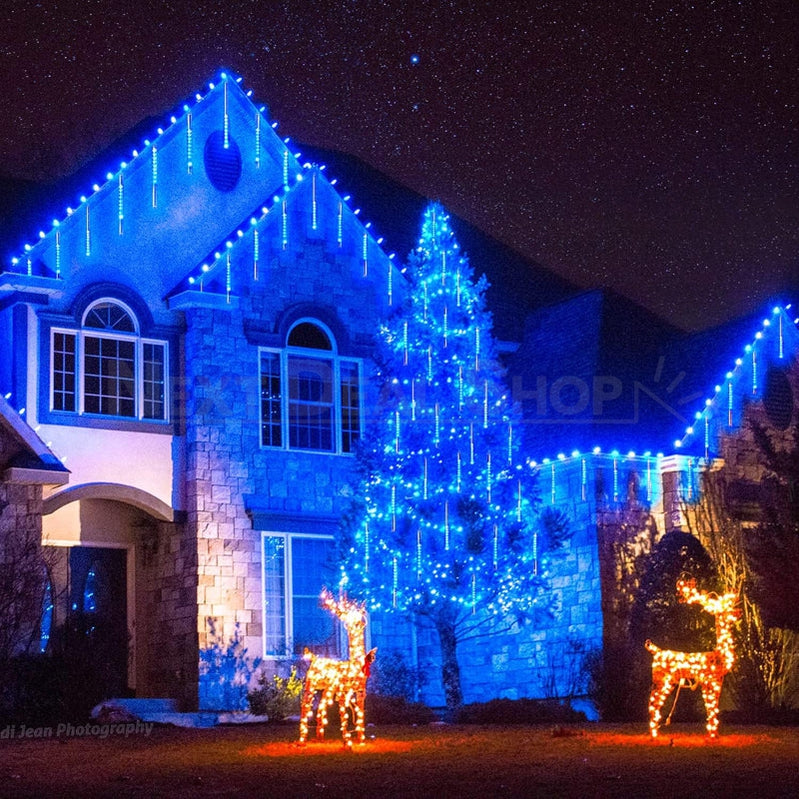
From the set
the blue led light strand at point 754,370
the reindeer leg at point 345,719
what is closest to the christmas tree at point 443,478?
the blue led light strand at point 754,370

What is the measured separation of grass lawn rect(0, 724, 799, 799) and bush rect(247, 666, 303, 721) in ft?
11.9

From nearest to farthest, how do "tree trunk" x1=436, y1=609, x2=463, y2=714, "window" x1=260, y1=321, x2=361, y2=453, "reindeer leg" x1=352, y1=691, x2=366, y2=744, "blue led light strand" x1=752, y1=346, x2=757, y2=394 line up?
"reindeer leg" x1=352, y1=691, x2=366, y2=744 < "tree trunk" x1=436, y1=609, x2=463, y2=714 < "window" x1=260, y1=321, x2=361, y2=453 < "blue led light strand" x1=752, y1=346, x2=757, y2=394

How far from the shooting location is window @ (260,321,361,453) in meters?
24.7

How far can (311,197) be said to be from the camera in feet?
84.6

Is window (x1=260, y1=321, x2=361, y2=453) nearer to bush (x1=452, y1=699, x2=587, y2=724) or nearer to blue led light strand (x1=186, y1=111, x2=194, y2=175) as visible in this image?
blue led light strand (x1=186, y1=111, x2=194, y2=175)

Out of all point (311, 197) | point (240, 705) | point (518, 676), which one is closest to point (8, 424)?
point (240, 705)

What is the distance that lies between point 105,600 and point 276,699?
13.3 feet

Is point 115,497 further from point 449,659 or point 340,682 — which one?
point 340,682

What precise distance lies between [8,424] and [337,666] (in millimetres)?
7572

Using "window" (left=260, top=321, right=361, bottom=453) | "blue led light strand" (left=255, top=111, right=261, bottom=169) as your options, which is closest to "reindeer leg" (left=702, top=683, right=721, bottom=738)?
"window" (left=260, top=321, right=361, bottom=453)

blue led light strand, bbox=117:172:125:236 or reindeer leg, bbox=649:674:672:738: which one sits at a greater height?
blue led light strand, bbox=117:172:125:236

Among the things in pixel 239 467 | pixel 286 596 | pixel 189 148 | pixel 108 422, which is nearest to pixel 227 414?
pixel 239 467

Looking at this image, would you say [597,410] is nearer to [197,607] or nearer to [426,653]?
[426,653]

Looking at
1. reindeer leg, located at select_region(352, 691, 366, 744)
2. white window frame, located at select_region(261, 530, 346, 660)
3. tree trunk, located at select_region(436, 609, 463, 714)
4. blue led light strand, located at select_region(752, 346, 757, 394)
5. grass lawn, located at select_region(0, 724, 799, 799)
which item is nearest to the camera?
grass lawn, located at select_region(0, 724, 799, 799)
